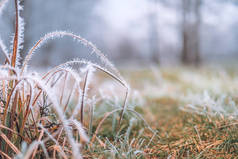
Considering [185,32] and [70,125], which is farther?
[185,32]

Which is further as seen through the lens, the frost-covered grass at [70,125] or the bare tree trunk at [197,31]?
the bare tree trunk at [197,31]

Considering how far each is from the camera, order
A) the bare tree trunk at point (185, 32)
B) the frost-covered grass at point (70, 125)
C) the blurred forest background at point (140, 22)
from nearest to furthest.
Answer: the frost-covered grass at point (70, 125)
the blurred forest background at point (140, 22)
the bare tree trunk at point (185, 32)

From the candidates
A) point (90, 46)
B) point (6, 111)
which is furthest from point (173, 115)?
point (6, 111)

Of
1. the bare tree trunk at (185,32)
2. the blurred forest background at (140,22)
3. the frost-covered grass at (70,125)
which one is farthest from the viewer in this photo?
the bare tree trunk at (185,32)

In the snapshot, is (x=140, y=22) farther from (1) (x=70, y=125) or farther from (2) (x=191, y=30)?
(1) (x=70, y=125)

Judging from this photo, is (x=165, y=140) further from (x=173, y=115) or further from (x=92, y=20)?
(x=92, y=20)

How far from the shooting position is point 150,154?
80 cm

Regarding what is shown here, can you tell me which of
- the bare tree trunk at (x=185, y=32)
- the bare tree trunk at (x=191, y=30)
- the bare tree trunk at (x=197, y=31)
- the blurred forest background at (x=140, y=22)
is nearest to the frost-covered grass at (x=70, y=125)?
the blurred forest background at (x=140, y=22)

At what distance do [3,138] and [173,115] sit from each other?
108cm

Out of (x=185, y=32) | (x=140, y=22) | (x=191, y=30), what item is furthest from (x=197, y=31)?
(x=140, y=22)

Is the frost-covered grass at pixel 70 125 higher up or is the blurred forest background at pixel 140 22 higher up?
the blurred forest background at pixel 140 22

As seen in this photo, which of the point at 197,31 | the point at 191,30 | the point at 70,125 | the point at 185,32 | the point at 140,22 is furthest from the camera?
the point at 140,22

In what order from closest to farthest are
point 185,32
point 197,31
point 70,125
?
1. point 70,125
2. point 197,31
3. point 185,32

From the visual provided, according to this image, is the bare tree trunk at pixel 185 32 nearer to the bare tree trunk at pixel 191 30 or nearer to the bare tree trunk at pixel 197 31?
the bare tree trunk at pixel 191 30
